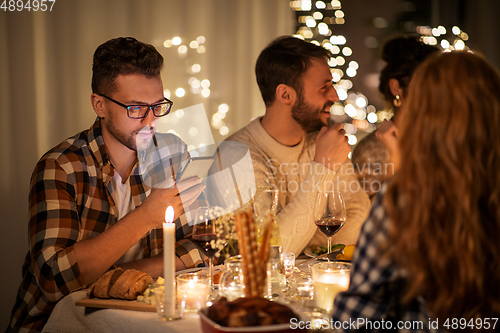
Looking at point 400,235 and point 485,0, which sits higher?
point 485,0

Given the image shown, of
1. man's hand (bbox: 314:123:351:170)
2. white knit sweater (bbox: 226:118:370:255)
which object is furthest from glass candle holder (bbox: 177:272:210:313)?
man's hand (bbox: 314:123:351:170)

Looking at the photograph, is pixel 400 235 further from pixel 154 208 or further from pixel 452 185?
pixel 154 208

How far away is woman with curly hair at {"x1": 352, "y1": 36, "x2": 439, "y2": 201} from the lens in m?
2.76

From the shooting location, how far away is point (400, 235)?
72 centimetres

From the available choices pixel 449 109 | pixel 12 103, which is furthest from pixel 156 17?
pixel 449 109

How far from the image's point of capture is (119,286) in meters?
1.16

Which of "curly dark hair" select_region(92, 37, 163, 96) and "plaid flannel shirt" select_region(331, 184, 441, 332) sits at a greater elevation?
"curly dark hair" select_region(92, 37, 163, 96)

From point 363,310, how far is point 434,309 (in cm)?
12

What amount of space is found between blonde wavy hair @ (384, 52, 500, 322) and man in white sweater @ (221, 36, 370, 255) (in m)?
1.40

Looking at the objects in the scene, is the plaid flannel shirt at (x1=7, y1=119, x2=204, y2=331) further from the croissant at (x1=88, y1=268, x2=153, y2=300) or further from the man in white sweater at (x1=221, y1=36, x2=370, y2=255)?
the man in white sweater at (x1=221, y1=36, x2=370, y2=255)

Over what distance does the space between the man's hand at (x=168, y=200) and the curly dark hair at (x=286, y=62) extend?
1.13 meters

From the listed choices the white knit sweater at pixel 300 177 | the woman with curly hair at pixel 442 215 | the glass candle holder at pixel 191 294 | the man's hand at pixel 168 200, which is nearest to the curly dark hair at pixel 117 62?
the man's hand at pixel 168 200

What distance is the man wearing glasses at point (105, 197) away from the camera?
4.68 ft

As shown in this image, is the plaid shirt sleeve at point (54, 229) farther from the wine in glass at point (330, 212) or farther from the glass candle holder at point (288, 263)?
the wine in glass at point (330, 212)
